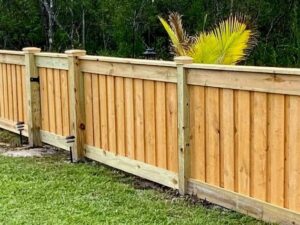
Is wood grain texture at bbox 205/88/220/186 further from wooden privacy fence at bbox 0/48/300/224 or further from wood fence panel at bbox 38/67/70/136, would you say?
wood fence panel at bbox 38/67/70/136

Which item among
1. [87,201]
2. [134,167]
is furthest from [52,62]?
[87,201]

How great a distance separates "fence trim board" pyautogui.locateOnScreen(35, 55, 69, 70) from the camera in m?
6.80

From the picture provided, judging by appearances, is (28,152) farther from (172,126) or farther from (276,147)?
(276,147)

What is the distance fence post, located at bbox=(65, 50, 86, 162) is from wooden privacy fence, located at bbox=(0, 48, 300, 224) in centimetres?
1

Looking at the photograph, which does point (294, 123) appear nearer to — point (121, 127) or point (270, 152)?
point (270, 152)

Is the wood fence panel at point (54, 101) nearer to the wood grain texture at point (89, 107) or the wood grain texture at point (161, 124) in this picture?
the wood grain texture at point (89, 107)

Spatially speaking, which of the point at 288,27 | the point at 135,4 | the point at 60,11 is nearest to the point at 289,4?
the point at 288,27

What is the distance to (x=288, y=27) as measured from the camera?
1243cm

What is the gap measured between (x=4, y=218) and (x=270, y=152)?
2.14 metres

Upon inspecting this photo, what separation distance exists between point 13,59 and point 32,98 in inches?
31.1

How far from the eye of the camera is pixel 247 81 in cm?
444

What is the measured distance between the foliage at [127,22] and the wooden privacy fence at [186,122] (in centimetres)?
529

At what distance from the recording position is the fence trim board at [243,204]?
4223mm

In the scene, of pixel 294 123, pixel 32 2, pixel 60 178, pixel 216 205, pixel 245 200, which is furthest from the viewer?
pixel 32 2
